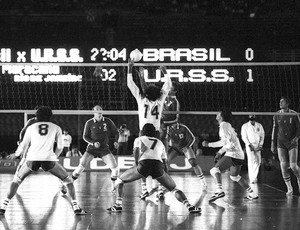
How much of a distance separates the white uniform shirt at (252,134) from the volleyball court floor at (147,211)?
76.7 inches

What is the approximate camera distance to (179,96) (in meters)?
24.9

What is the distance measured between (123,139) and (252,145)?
8.61m

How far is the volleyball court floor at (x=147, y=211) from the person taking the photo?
31.4 ft

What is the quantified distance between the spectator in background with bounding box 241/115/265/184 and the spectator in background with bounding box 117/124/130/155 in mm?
8069

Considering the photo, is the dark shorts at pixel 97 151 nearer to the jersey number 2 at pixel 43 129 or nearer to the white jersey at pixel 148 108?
the white jersey at pixel 148 108

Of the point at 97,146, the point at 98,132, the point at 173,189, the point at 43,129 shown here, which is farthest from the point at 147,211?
the point at 98,132

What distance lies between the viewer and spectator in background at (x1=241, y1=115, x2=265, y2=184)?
56.4 feet

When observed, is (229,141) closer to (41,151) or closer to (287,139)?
(287,139)

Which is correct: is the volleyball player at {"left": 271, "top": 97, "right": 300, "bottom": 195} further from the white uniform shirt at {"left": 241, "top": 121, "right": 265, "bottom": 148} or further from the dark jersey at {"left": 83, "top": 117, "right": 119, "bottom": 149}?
the dark jersey at {"left": 83, "top": 117, "right": 119, "bottom": 149}

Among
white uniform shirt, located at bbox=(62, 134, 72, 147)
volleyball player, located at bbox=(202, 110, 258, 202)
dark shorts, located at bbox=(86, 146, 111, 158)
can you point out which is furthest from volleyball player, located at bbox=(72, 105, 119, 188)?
white uniform shirt, located at bbox=(62, 134, 72, 147)

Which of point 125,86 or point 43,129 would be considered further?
point 125,86

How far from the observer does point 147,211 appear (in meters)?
11.0

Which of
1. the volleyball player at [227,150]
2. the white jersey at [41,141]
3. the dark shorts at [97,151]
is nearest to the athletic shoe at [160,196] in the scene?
the volleyball player at [227,150]

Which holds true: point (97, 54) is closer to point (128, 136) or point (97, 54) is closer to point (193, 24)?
point (128, 136)
